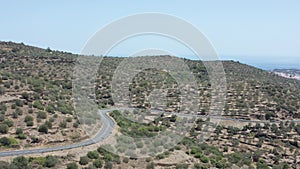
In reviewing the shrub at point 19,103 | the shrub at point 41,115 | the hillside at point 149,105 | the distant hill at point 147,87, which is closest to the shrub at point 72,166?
the hillside at point 149,105

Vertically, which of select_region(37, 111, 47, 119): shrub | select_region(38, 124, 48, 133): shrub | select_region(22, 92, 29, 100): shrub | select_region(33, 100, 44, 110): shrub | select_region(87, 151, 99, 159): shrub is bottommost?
select_region(87, 151, 99, 159): shrub

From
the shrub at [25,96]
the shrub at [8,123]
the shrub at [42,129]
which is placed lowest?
the shrub at [42,129]

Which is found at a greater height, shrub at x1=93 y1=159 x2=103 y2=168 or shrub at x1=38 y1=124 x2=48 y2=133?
shrub at x1=38 y1=124 x2=48 y2=133

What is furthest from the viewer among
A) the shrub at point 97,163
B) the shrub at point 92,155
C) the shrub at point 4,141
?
the shrub at point 4,141

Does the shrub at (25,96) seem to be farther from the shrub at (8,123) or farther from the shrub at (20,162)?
the shrub at (20,162)

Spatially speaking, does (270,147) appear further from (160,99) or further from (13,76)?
(13,76)

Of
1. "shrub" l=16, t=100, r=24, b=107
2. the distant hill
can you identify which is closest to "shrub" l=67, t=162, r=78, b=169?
"shrub" l=16, t=100, r=24, b=107

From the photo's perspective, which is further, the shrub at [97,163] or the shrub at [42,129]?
the shrub at [42,129]

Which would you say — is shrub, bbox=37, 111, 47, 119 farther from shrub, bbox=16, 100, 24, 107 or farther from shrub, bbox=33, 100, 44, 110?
shrub, bbox=16, 100, 24, 107
